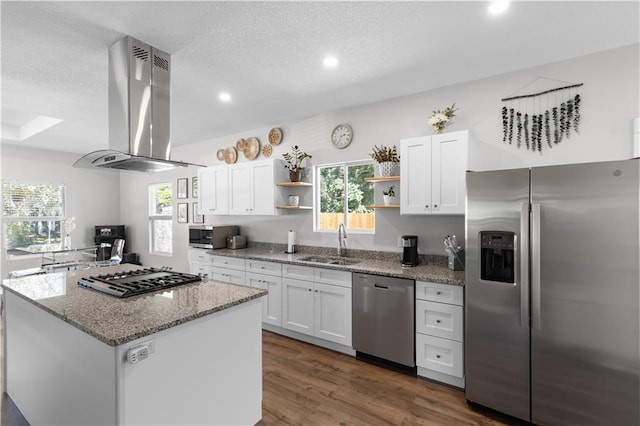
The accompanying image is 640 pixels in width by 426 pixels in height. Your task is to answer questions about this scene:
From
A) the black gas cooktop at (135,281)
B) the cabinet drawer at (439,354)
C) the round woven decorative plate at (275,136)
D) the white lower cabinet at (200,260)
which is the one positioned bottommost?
the cabinet drawer at (439,354)

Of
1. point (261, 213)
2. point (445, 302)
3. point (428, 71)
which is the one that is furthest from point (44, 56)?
point (445, 302)

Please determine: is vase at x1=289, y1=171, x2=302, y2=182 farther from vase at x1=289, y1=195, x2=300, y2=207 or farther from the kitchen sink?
the kitchen sink

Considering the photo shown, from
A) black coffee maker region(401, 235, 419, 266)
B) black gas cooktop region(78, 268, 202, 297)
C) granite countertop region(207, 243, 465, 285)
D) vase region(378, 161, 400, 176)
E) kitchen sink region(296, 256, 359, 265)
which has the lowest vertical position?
kitchen sink region(296, 256, 359, 265)

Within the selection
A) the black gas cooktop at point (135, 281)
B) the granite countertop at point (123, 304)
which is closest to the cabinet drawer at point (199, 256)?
the black gas cooktop at point (135, 281)

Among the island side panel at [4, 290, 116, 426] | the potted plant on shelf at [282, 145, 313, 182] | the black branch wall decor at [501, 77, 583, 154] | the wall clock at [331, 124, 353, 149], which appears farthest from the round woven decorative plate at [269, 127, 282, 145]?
the island side panel at [4, 290, 116, 426]

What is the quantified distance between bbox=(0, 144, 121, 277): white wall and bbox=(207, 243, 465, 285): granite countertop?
3.79 metres

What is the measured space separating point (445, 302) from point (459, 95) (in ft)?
6.40

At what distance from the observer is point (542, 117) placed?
8.57 feet

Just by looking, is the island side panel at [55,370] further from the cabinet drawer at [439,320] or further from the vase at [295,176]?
the vase at [295,176]

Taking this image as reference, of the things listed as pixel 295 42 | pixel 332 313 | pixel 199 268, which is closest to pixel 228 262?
pixel 199 268

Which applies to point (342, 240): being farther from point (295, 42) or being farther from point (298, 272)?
point (295, 42)

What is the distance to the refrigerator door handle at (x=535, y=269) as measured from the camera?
77.8 inches

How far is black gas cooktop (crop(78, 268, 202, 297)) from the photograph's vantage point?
6.35 feet

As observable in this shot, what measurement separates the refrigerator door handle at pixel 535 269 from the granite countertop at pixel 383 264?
0.49 metres
